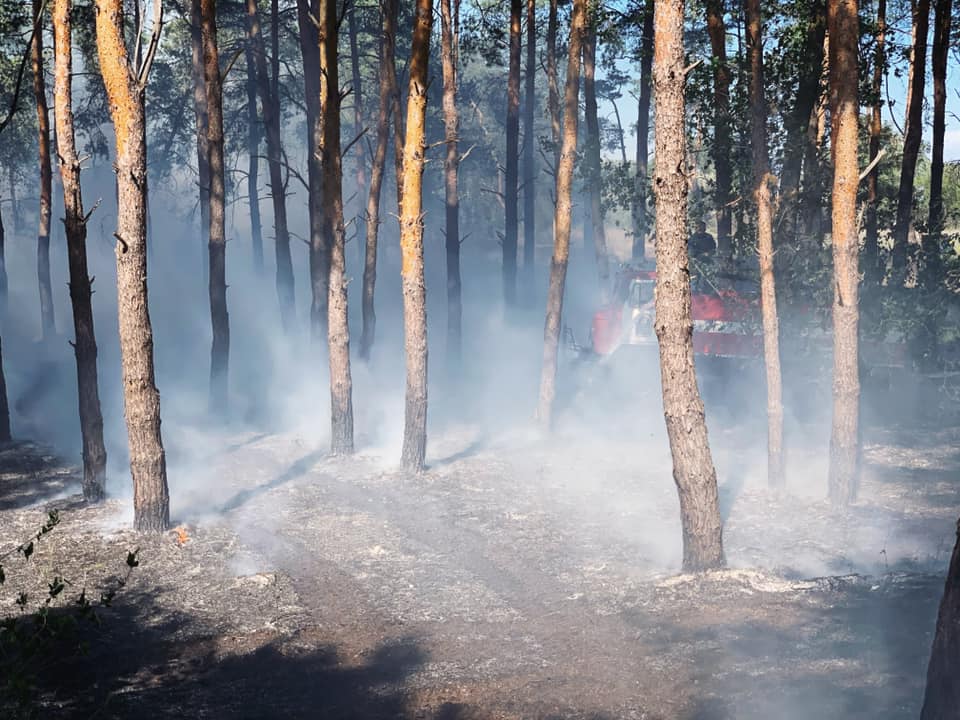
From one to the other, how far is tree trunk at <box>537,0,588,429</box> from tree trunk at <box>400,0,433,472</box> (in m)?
3.07

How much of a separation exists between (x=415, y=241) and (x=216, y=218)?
6.52 m

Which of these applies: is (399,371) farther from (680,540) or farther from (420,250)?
(680,540)

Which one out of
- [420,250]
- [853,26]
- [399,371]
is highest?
[853,26]

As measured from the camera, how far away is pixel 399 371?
26.8 m

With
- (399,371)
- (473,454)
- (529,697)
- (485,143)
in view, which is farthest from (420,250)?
(485,143)

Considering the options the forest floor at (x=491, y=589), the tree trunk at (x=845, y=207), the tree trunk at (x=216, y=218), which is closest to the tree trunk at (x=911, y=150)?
the forest floor at (x=491, y=589)

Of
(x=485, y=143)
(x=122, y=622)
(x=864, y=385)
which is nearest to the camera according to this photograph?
(x=122, y=622)

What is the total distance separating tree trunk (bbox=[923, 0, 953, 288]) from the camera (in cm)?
1838

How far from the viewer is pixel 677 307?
30.6ft

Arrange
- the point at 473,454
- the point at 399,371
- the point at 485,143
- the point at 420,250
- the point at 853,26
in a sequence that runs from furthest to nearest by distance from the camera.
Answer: the point at 485,143
the point at 399,371
the point at 473,454
the point at 420,250
the point at 853,26

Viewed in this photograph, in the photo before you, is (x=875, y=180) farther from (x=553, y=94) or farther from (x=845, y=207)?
(x=845, y=207)

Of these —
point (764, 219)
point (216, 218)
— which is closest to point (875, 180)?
point (764, 219)

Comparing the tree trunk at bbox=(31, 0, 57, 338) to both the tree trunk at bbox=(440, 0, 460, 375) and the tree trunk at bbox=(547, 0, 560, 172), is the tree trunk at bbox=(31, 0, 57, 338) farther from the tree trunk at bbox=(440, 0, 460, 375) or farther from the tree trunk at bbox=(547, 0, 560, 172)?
the tree trunk at bbox=(547, 0, 560, 172)

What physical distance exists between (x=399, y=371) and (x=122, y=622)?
A: 1805cm
